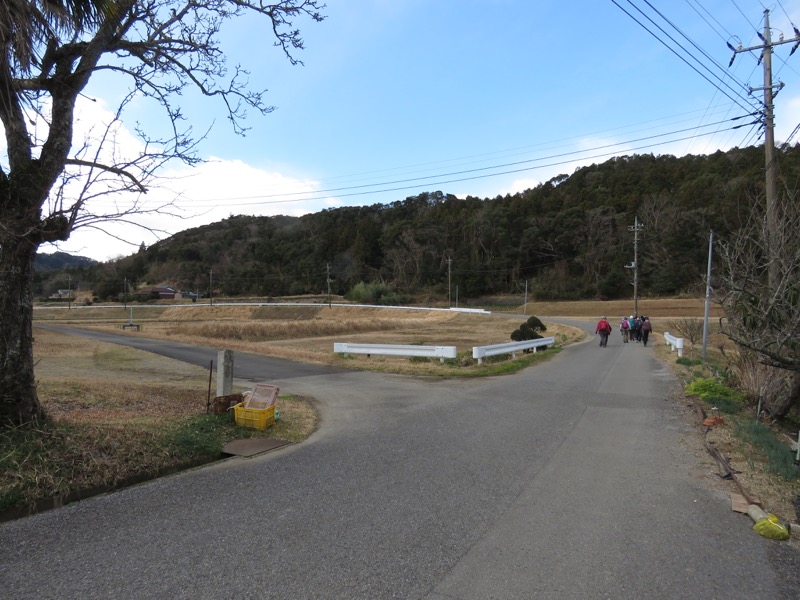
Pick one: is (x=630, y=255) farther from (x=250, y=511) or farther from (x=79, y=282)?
(x=79, y=282)

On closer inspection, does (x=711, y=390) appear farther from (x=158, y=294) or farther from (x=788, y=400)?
(x=158, y=294)

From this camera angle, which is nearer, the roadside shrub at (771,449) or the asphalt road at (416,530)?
the asphalt road at (416,530)

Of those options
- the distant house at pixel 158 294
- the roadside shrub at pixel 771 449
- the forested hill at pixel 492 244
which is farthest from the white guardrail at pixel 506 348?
the distant house at pixel 158 294

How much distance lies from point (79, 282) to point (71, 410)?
172 meters

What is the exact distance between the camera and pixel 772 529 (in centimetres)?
428

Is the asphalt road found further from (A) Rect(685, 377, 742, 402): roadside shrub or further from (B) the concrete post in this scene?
(A) Rect(685, 377, 742, 402): roadside shrub

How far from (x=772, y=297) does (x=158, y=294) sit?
13133 centimetres

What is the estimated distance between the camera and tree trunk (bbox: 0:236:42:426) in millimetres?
5254

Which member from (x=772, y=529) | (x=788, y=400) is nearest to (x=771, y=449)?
(x=772, y=529)

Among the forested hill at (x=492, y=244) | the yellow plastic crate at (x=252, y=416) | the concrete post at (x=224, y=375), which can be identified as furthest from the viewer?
the forested hill at (x=492, y=244)

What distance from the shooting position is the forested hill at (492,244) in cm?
8644

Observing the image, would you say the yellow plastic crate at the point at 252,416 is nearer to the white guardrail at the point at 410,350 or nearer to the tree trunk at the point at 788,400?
the tree trunk at the point at 788,400

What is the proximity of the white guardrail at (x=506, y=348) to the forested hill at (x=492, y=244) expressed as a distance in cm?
5233

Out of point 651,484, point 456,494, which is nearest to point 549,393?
point 651,484
